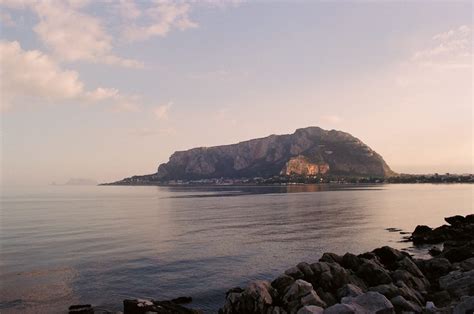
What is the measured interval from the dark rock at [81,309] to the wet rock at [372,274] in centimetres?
1934

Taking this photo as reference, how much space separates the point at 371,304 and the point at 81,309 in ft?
63.1

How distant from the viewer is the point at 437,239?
54.0 m

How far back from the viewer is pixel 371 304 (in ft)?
67.3

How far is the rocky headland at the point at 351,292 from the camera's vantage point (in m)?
20.9

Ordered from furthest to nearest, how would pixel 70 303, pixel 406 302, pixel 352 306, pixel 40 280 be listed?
pixel 40 280, pixel 70 303, pixel 406 302, pixel 352 306

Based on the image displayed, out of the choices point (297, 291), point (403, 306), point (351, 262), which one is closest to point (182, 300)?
point (297, 291)

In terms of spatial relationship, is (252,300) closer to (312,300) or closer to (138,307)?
(312,300)

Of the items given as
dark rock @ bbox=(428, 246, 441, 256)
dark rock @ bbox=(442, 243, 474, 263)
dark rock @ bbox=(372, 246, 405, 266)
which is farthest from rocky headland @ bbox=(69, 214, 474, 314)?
dark rock @ bbox=(428, 246, 441, 256)

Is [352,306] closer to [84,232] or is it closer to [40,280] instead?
[40,280]

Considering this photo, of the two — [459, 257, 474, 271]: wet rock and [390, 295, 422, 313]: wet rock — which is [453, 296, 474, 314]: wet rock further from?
[459, 257, 474, 271]: wet rock

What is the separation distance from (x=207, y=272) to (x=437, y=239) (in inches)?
1359

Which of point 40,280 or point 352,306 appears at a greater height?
point 352,306

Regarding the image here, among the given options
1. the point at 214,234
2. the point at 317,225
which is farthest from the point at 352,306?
the point at 317,225

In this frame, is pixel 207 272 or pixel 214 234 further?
pixel 214 234
